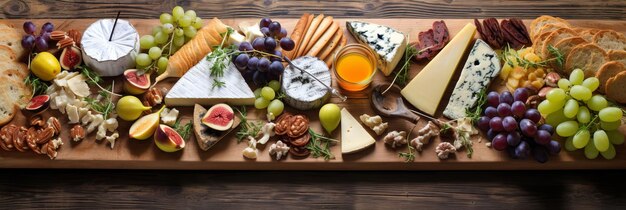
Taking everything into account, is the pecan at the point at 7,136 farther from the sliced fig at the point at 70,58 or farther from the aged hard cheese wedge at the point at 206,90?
the aged hard cheese wedge at the point at 206,90

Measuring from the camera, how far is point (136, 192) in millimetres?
2559

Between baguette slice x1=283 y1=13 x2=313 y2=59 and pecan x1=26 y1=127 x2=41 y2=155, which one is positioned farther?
baguette slice x1=283 y1=13 x2=313 y2=59

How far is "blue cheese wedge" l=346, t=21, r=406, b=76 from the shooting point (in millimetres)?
2631

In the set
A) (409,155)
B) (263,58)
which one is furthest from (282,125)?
(409,155)

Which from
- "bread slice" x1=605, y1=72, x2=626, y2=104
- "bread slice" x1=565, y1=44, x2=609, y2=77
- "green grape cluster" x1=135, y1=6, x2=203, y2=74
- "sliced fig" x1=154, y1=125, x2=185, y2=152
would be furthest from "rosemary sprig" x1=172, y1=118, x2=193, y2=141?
"bread slice" x1=605, y1=72, x2=626, y2=104

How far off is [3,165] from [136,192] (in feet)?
1.74

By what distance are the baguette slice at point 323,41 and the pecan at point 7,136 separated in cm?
121

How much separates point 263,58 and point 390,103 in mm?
546

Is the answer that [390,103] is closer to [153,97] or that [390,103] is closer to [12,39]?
[153,97]

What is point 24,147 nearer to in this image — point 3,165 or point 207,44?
point 3,165

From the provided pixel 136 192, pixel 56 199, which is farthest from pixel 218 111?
pixel 56 199

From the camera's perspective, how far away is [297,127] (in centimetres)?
251

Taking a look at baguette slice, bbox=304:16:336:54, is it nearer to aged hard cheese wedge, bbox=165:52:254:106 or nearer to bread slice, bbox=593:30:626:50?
aged hard cheese wedge, bbox=165:52:254:106

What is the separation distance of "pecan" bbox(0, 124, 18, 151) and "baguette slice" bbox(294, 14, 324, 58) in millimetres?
1163
